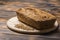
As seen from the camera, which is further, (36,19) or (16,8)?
(16,8)

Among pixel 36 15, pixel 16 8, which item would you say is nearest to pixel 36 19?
pixel 36 15

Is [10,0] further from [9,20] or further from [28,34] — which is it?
[28,34]

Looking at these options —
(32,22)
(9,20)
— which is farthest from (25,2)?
(32,22)

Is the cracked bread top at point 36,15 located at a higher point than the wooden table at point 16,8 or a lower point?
higher

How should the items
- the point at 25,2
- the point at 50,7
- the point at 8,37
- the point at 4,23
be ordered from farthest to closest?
the point at 25,2 → the point at 50,7 → the point at 4,23 → the point at 8,37

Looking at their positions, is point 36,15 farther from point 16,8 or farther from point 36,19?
point 16,8
